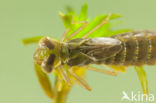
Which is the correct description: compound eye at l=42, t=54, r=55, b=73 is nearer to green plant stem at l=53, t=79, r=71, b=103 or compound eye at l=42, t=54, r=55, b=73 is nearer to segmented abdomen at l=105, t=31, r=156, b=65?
green plant stem at l=53, t=79, r=71, b=103

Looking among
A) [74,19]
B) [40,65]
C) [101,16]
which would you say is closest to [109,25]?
[101,16]

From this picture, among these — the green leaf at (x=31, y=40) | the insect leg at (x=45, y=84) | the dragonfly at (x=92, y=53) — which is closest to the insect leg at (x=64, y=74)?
the dragonfly at (x=92, y=53)

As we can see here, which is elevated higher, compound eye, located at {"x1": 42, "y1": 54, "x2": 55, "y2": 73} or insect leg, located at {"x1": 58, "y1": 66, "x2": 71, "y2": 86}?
compound eye, located at {"x1": 42, "y1": 54, "x2": 55, "y2": 73}

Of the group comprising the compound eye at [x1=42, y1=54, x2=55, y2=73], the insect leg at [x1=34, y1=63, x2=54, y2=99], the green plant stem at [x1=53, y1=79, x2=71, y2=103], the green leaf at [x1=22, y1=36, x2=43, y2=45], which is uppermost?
the green leaf at [x1=22, y1=36, x2=43, y2=45]

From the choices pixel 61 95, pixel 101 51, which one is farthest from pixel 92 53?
pixel 61 95

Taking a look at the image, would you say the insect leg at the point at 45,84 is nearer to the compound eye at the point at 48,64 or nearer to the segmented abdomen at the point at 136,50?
the compound eye at the point at 48,64

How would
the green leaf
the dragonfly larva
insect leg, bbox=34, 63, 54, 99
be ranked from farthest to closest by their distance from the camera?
the dragonfly larva, insect leg, bbox=34, 63, 54, 99, the green leaf

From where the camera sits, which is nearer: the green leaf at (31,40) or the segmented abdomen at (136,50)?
the green leaf at (31,40)

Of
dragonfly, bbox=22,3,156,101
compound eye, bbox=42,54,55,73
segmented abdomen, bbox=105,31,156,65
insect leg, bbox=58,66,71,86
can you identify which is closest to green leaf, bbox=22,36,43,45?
dragonfly, bbox=22,3,156,101
